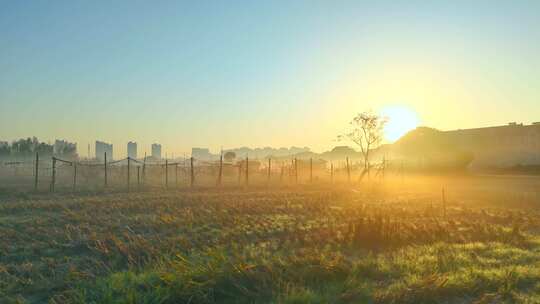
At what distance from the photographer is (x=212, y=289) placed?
5.71m

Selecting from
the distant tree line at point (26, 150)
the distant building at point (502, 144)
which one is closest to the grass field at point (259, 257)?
the distant building at point (502, 144)

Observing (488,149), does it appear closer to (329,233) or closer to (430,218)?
(430,218)

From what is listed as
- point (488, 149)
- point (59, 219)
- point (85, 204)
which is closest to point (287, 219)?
point (59, 219)

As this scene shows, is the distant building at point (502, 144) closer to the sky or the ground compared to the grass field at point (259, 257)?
closer to the sky

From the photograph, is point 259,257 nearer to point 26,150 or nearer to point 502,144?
point 502,144

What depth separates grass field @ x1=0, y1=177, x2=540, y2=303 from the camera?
19.0 ft

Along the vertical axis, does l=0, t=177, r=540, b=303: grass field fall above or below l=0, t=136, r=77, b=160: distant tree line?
below

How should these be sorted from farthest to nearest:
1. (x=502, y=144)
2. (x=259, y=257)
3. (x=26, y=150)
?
(x=26, y=150)
(x=502, y=144)
(x=259, y=257)

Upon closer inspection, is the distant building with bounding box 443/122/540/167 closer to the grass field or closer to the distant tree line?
the grass field

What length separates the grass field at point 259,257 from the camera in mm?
5781

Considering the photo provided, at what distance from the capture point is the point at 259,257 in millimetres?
7750

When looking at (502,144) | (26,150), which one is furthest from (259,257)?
(26,150)

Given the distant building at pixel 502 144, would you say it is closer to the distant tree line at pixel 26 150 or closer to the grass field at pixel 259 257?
the grass field at pixel 259 257

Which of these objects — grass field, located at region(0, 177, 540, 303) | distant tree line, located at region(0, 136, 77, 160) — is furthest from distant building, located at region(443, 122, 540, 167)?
distant tree line, located at region(0, 136, 77, 160)
